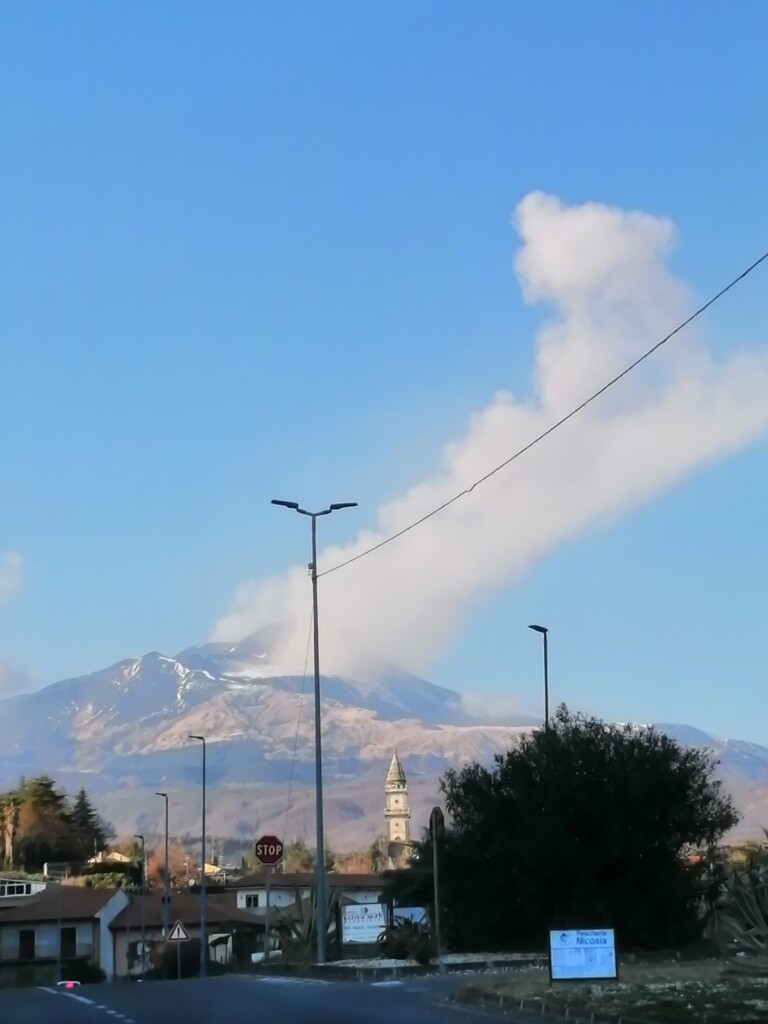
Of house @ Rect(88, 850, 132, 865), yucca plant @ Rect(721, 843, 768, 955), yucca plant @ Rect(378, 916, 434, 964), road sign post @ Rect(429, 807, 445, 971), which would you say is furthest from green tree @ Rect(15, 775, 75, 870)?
yucca plant @ Rect(721, 843, 768, 955)

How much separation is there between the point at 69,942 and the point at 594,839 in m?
50.0

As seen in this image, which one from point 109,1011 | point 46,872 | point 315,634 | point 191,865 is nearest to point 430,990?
point 109,1011

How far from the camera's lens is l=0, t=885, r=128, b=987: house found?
7825 centimetres

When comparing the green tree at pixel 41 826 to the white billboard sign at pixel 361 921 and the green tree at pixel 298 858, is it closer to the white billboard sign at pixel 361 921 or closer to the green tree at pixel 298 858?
the green tree at pixel 298 858

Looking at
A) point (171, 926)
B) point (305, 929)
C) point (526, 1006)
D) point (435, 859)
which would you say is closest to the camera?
point (526, 1006)

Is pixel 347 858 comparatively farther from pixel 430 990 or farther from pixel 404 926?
pixel 430 990

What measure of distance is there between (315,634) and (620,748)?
409 inches

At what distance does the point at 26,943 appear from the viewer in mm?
81312

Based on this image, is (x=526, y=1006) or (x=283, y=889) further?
(x=283, y=889)

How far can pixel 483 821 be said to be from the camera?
46.3m

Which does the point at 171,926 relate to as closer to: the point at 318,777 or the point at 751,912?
the point at 318,777

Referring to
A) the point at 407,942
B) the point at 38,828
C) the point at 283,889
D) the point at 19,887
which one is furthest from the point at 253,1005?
the point at 38,828

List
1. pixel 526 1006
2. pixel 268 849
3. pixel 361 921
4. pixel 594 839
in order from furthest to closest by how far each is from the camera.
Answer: pixel 268 849 → pixel 594 839 → pixel 361 921 → pixel 526 1006

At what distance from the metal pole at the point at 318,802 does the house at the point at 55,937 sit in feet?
129
